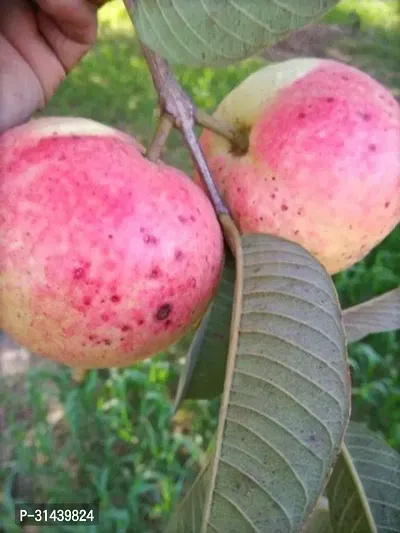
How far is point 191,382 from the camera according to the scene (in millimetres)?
728

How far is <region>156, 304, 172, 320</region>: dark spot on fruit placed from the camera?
1.98 ft

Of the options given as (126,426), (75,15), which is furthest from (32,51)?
(126,426)

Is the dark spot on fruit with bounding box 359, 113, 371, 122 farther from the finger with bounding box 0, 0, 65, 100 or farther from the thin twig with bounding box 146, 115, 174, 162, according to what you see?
the finger with bounding box 0, 0, 65, 100

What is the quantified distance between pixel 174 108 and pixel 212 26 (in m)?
0.10

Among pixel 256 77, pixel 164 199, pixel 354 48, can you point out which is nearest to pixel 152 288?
pixel 164 199

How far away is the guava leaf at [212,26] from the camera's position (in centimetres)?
54

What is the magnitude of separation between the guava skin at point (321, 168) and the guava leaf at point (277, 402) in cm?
6

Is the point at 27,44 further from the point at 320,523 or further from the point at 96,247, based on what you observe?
the point at 320,523

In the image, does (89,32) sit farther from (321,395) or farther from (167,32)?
(321,395)

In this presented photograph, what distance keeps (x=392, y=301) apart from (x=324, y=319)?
0.95ft

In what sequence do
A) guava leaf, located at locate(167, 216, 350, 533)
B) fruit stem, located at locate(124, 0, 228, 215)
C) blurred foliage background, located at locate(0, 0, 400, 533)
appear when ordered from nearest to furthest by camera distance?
1. guava leaf, located at locate(167, 216, 350, 533)
2. fruit stem, located at locate(124, 0, 228, 215)
3. blurred foliage background, located at locate(0, 0, 400, 533)

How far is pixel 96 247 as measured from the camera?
1.87ft

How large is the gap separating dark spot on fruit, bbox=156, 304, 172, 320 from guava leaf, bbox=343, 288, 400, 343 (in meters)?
0.29

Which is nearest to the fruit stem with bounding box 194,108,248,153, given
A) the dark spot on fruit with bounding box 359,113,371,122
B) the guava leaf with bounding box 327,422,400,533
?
the dark spot on fruit with bounding box 359,113,371,122
